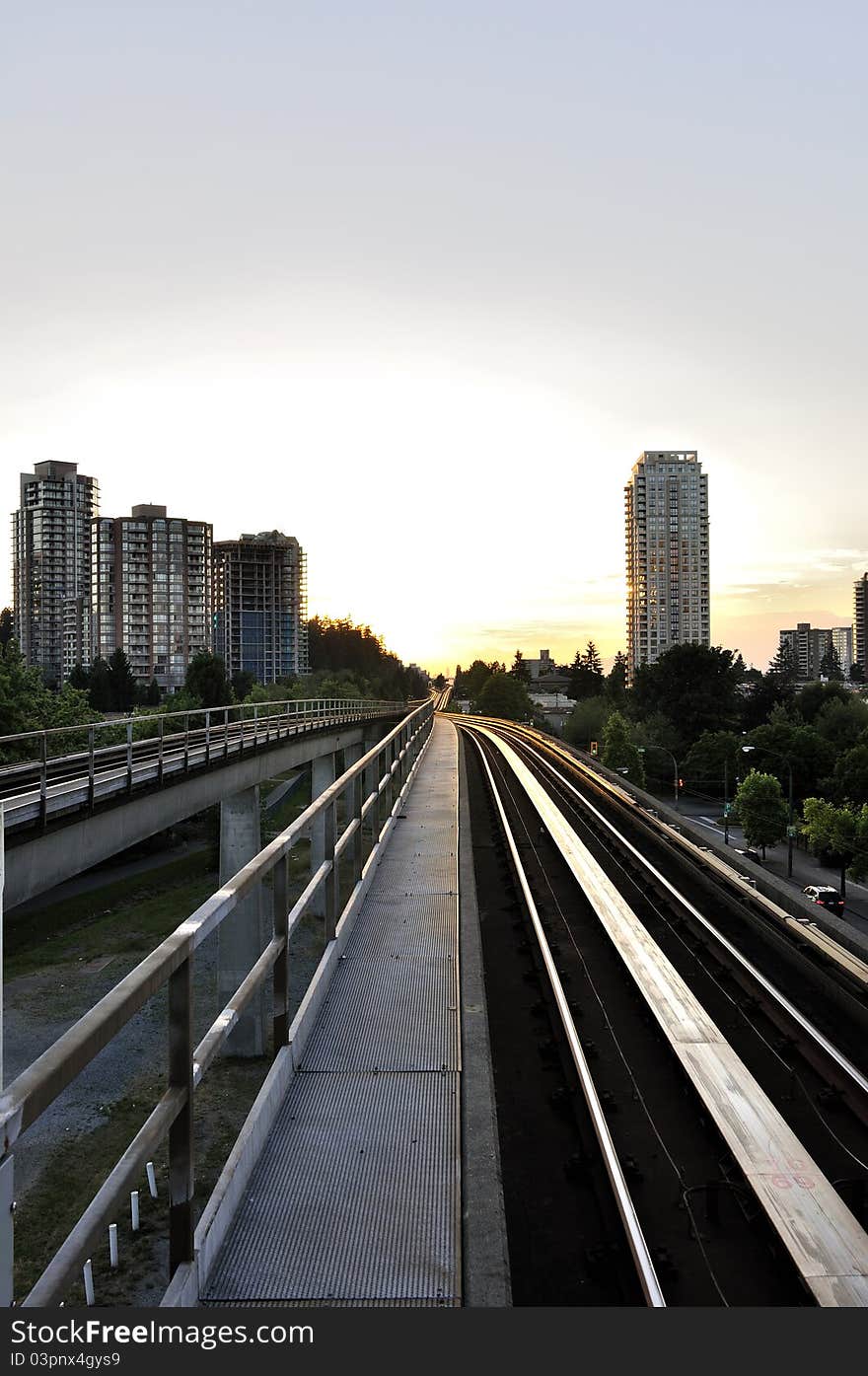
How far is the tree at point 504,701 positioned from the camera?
440ft

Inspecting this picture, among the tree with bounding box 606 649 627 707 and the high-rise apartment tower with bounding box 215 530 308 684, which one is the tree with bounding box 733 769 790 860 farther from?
the high-rise apartment tower with bounding box 215 530 308 684

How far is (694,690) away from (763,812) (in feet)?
135

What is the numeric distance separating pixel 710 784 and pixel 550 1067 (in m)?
A: 71.1

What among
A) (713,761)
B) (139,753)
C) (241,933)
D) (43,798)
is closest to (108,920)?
(241,933)

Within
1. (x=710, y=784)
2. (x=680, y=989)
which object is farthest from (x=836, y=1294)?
(x=710, y=784)

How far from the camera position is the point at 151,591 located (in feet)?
474

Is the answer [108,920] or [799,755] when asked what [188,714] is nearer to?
[108,920]

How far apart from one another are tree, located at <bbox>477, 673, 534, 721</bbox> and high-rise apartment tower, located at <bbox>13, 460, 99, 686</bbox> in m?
75.6

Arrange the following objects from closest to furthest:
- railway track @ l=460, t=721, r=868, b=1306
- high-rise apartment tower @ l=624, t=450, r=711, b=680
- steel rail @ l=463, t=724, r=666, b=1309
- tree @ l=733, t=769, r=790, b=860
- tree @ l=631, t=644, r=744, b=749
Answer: steel rail @ l=463, t=724, r=666, b=1309
railway track @ l=460, t=721, r=868, b=1306
tree @ l=733, t=769, r=790, b=860
tree @ l=631, t=644, r=744, b=749
high-rise apartment tower @ l=624, t=450, r=711, b=680

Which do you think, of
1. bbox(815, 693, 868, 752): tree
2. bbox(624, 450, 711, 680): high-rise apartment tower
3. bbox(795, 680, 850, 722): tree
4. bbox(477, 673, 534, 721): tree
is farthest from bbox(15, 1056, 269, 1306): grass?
bbox(624, 450, 711, 680): high-rise apartment tower

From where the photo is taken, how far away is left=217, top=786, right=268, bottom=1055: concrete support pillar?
18281 millimetres

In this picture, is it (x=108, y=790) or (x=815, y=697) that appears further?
(x=815, y=697)

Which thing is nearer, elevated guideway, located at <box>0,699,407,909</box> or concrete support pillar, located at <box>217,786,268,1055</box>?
elevated guideway, located at <box>0,699,407,909</box>

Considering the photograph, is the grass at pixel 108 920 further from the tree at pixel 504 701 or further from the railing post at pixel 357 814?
the tree at pixel 504 701
